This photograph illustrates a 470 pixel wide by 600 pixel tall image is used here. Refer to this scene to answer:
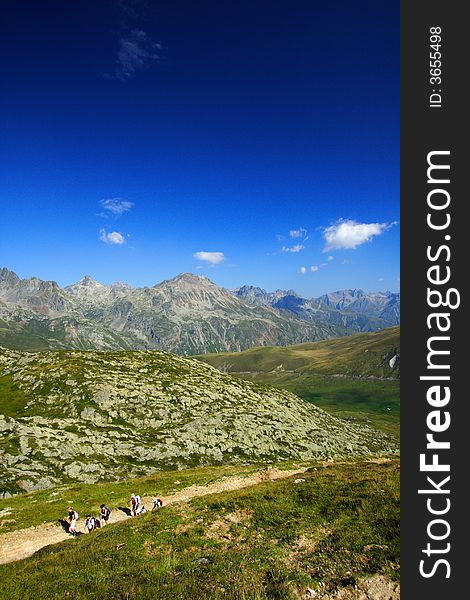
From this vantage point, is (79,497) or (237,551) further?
(79,497)

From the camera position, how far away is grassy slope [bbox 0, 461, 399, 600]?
13.6 meters

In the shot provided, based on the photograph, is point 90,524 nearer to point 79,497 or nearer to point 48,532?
point 48,532

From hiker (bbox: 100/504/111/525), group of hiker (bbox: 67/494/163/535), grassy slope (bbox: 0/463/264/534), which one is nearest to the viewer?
group of hiker (bbox: 67/494/163/535)

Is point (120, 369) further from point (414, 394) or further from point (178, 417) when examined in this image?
point (414, 394)

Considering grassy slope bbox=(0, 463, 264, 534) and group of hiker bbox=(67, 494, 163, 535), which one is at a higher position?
group of hiker bbox=(67, 494, 163, 535)

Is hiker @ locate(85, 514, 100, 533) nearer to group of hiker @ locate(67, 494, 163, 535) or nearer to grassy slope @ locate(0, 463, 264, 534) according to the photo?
group of hiker @ locate(67, 494, 163, 535)

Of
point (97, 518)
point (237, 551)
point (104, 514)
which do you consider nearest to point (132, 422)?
point (97, 518)

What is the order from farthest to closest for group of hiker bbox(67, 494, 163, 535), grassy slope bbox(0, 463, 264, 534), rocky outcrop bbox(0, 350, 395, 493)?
rocky outcrop bbox(0, 350, 395, 493)
grassy slope bbox(0, 463, 264, 534)
group of hiker bbox(67, 494, 163, 535)

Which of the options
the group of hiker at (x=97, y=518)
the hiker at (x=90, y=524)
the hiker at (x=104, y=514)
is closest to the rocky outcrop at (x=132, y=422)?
the group of hiker at (x=97, y=518)

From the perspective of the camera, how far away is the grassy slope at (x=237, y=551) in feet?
44.6

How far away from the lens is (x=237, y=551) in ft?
58.7

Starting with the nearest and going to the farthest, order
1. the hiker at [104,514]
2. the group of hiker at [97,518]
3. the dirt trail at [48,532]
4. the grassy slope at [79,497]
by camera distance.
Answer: the dirt trail at [48,532] < the group of hiker at [97,518] < the hiker at [104,514] < the grassy slope at [79,497]

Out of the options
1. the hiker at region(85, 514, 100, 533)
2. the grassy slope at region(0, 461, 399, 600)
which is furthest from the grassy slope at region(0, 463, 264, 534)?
the grassy slope at region(0, 461, 399, 600)

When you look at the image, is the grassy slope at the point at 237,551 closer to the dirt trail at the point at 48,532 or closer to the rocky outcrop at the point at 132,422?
the dirt trail at the point at 48,532
